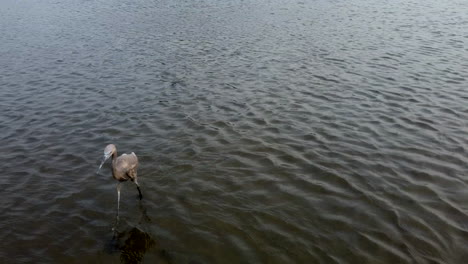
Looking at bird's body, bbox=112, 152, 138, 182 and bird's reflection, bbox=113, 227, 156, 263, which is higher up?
bird's body, bbox=112, 152, 138, 182

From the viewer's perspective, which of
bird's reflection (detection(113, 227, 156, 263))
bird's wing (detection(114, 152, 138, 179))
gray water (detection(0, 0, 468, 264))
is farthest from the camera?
bird's wing (detection(114, 152, 138, 179))

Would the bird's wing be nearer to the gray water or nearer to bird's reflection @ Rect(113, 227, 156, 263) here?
the gray water

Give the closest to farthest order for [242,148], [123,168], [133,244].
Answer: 1. [133,244]
2. [123,168]
3. [242,148]

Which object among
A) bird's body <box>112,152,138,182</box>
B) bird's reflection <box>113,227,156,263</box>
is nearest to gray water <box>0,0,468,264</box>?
bird's reflection <box>113,227,156,263</box>

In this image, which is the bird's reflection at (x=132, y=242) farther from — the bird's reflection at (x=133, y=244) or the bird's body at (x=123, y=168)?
the bird's body at (x=123, y=168)

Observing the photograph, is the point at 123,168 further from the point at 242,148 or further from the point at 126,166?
A: the point at 242,148

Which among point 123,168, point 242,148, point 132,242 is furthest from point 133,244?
point 242,148

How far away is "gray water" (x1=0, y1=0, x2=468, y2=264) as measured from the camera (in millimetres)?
8805

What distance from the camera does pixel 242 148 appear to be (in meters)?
12.7

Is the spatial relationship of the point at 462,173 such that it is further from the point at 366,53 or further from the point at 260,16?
the point at 260,16

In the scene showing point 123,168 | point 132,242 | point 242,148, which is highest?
point 123,168

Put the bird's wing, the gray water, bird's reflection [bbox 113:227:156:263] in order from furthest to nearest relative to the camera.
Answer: the bird's wing → the gray water → bird's reflection [bbox 113:227:156:263]

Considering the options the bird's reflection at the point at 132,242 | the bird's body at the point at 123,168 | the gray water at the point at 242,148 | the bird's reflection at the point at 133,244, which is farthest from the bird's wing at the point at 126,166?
the bird's reflection at the point at 133,244

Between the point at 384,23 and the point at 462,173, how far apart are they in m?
20.7
